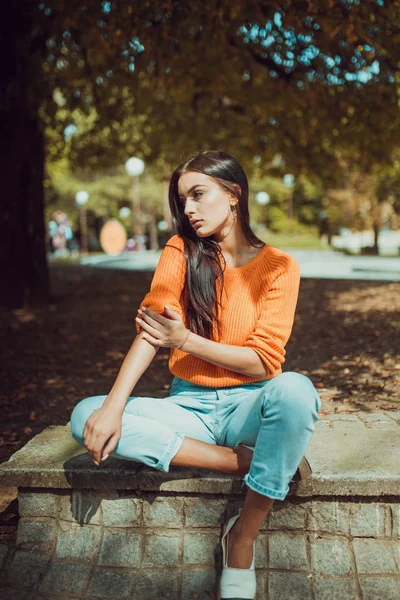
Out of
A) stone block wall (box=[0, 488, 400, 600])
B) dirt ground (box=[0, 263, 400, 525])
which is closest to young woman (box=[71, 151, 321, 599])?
stone block wall (box=[0, 488, 400, 600])

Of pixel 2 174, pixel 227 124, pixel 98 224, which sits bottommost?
pixel 98 224

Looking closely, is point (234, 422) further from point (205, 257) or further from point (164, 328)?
point (205, 257)

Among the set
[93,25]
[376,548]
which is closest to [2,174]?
[93,25]

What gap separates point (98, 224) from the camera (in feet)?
198

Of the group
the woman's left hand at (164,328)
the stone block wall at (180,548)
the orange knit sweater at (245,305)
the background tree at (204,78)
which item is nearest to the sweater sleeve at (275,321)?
the orange knit sweater at (245,305)

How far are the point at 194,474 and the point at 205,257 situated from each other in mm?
938

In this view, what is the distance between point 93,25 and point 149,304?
635 centimetres

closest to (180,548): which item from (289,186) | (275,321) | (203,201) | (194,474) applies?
(194,474)

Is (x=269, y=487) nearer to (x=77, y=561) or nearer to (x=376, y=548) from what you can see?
(x=376, y=548)

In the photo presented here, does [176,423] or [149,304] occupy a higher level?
[149,304]

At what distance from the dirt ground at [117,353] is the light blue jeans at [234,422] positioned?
1343 mm

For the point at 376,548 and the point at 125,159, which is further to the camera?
the point at 125,159

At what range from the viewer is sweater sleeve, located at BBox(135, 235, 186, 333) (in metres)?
2.74

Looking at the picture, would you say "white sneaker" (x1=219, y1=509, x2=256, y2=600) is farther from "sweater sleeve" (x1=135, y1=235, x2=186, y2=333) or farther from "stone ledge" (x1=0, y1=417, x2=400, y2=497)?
"sweater sleeve" (x1=135, y1=235, x2=186, y2=333)
